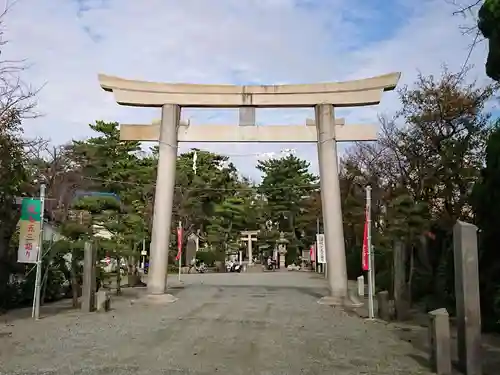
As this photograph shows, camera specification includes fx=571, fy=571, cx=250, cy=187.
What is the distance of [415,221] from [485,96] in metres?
5.72

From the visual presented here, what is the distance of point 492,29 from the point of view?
10969mm

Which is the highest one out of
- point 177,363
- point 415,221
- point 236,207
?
point 236,207

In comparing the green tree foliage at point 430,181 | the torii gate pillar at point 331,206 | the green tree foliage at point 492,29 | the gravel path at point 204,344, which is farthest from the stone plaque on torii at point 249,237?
the green tree foliage at point 492,29

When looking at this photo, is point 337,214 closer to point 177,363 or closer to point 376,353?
point 376,353

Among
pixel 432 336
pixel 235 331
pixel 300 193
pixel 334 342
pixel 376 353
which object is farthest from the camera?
pixel 300 193

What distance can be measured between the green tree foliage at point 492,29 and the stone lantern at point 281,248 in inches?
1706

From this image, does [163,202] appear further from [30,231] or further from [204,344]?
[204,344]

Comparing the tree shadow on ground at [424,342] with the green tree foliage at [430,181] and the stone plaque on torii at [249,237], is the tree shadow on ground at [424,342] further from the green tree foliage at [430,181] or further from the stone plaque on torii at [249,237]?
the stone plaque on torii at [249,237]

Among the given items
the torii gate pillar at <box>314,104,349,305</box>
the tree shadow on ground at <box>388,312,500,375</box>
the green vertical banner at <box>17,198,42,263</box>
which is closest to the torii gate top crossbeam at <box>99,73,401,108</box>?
the torii gate pillar at <box>314,104,349,305</box>

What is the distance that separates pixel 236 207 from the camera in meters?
48.6

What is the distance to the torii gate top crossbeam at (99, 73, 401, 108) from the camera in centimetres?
1809

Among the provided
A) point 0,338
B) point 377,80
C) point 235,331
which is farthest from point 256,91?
point 0,338

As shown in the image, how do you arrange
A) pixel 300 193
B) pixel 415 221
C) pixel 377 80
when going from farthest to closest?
1. pixel 300 193
2. pixel 377 80
3. pixel 415 221

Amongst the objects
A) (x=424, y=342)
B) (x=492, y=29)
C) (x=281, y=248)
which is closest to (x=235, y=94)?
(x=492, y=29)
